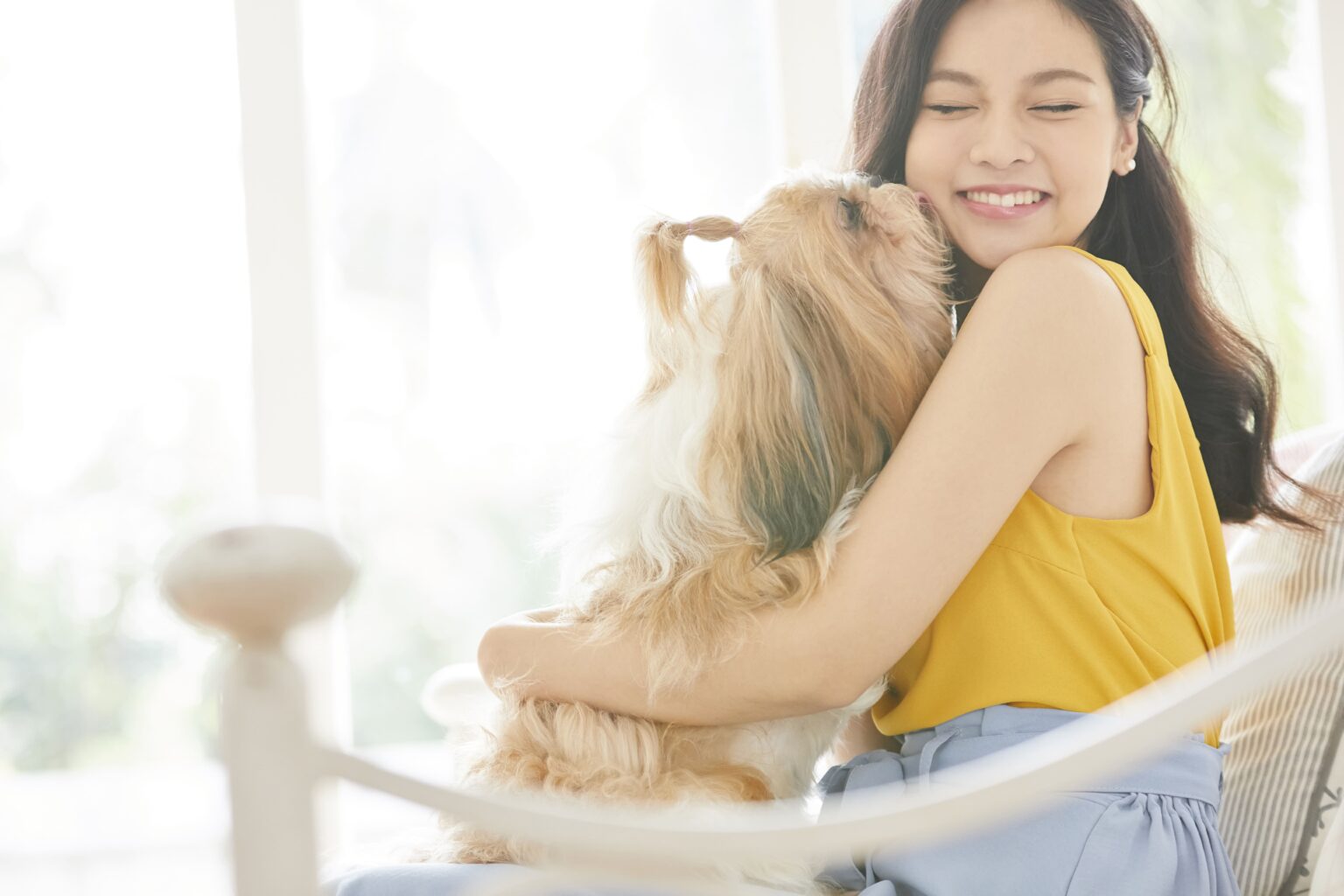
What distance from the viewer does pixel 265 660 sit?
0.70 meters

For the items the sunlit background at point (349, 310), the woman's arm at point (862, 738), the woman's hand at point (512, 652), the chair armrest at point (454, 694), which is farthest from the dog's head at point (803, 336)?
the sunlit background at point (349, 310)

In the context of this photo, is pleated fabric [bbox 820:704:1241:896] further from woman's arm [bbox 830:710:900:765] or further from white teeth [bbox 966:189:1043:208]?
white teeth [bbox 966:189:1043:208]

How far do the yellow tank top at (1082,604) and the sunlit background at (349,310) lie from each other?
1781 millimetres

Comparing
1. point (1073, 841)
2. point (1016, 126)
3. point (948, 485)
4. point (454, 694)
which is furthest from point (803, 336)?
point (454, 694)

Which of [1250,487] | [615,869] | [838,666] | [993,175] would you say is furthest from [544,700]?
[1250,487]

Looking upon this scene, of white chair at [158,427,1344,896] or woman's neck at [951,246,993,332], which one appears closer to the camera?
white chair at [158,427,1344,896]

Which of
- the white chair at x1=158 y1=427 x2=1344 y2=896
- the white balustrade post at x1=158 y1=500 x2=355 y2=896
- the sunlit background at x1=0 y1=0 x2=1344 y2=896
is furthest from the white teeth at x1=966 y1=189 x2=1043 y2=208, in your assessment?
the sunlit background at x1=0 y1=0 x2=1344 y2=896

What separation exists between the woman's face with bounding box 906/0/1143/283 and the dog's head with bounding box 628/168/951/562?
0.06 metres

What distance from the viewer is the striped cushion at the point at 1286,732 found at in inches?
61.8

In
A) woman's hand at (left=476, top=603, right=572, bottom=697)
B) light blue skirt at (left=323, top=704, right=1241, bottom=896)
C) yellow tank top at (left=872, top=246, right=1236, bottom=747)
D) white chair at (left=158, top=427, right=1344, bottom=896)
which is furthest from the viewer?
woman's hand at (left=476, top=603, right=572, bottom=697)

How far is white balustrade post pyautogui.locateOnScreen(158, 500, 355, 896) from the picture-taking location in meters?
0.66

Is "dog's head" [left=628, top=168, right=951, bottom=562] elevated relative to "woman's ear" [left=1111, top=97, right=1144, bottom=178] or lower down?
lower down

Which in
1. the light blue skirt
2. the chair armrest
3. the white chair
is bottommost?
the chair armrest

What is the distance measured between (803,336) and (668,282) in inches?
7.2
